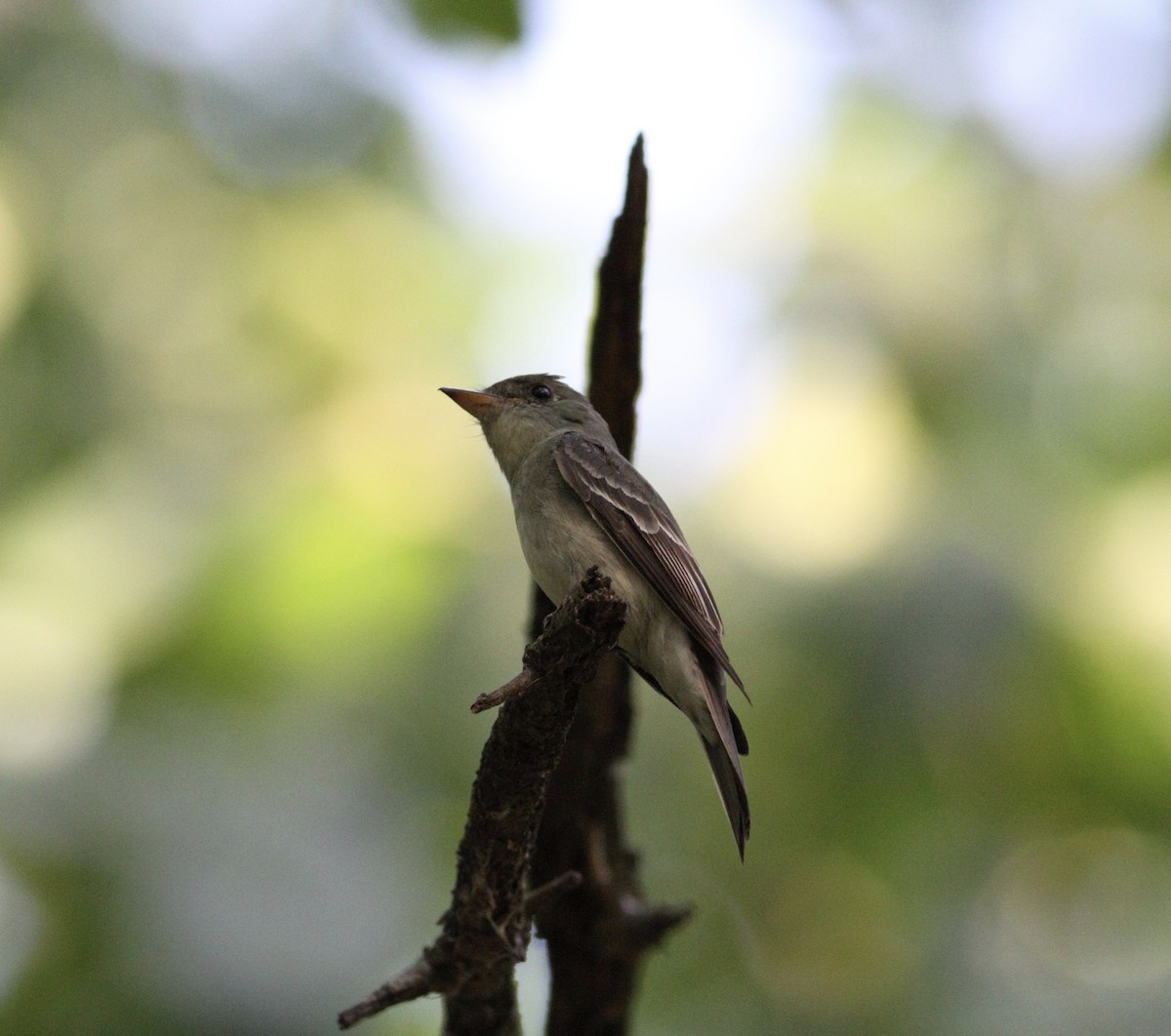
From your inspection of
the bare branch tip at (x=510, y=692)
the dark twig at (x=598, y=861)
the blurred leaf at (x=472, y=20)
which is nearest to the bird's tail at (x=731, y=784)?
the dark twig at (x=598, y=861)

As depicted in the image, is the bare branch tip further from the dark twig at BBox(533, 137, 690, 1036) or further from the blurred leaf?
the blurred leaf

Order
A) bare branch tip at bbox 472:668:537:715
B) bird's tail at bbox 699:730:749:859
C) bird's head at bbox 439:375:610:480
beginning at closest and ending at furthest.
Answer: bare branch tip at bbox 472:668:537:715 → bird's tail at bbox 699:730:749:859 → bird's head at bbox 439:375:610:480

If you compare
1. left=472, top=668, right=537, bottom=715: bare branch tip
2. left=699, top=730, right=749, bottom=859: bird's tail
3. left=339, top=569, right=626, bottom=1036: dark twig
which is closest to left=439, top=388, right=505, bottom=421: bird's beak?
left=699, top=730, right=749, bottom=859: bird's tail

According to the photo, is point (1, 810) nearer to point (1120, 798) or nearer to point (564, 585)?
point (564, 585)

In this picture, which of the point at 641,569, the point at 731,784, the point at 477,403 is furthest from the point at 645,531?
the point at 477,403

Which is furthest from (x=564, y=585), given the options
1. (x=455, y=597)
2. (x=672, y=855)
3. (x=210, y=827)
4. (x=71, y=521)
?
(x=71, y=521)

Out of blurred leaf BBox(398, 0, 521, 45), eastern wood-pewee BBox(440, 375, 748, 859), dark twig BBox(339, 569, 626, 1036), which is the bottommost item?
dark twig BBox(339, 569, 626, 1036)

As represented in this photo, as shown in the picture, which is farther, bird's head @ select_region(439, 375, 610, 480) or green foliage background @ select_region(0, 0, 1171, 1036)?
bird's head @ select_region(439, 375, 610, 480)
